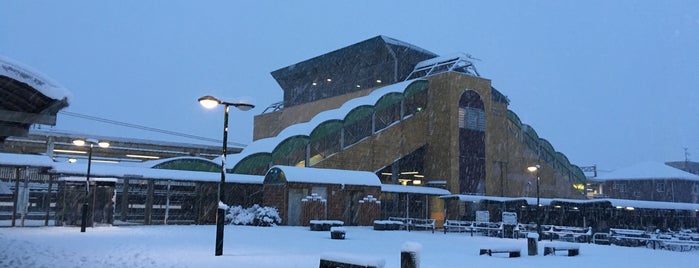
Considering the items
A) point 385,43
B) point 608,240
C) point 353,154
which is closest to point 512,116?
point 385,43

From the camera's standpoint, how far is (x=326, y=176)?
3275cm

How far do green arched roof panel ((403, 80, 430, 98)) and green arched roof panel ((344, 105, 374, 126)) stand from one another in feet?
10.7

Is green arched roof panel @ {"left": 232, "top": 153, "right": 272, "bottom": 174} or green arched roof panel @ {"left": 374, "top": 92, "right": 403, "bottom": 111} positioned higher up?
green arched roof panel @ {"left": 374, "top": 92, "right": 403, "bottom": 111}

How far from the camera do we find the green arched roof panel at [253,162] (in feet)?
123

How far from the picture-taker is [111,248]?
15.1 metres

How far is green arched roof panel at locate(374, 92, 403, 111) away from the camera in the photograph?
41469 mm

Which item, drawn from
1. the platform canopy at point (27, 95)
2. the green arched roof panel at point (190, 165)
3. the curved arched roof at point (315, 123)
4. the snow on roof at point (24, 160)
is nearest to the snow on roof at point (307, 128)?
the curved arched roof at point (315, 123)

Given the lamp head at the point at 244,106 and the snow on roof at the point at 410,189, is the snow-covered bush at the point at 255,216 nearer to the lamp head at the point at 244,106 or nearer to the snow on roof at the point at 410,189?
the snow on roof at the point at 410,189

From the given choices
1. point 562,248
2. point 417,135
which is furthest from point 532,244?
point 417,135

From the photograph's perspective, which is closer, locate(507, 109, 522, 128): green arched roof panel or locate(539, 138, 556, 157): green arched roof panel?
locate(507, 109, 522, 128): green arched roof panel

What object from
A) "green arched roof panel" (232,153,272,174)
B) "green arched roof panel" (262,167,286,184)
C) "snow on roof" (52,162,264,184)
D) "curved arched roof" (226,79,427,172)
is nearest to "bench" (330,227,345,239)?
"green arched roof panel" (262,167,286,184)

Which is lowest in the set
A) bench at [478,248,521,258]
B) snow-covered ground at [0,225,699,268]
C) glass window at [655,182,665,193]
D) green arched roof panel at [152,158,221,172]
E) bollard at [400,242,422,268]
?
snow-covered ground at [0,225,699,268]

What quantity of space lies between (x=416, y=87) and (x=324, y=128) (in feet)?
28.5

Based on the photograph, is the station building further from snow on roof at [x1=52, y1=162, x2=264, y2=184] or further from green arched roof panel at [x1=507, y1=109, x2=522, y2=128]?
snow on roof at [x1=52, y1=162, x2=264, y2=184]
